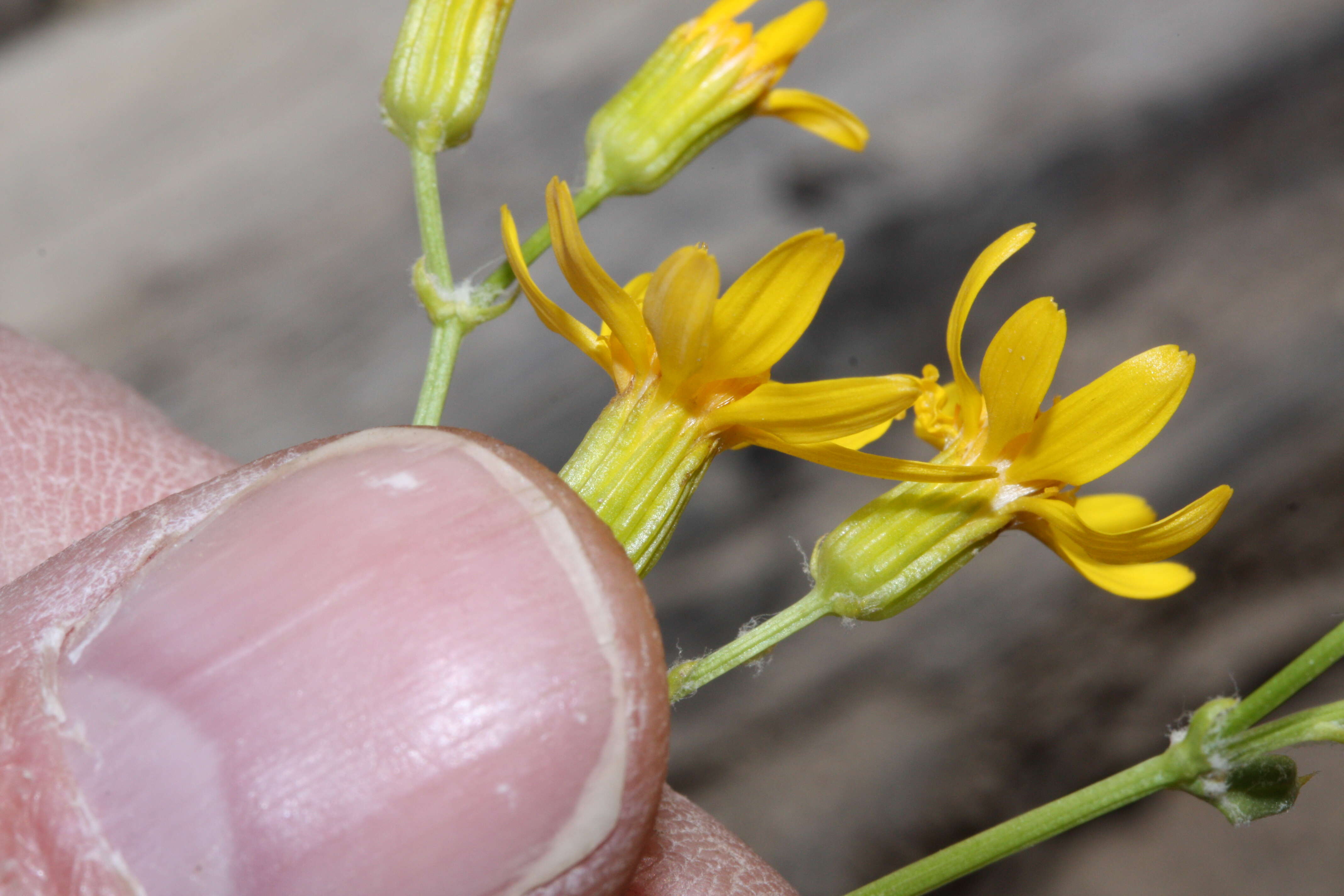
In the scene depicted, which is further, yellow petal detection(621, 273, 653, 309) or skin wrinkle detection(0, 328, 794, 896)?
yellow petal detection(621, 273, 653, 309)

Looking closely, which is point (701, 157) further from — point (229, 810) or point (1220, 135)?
point (229, 810)

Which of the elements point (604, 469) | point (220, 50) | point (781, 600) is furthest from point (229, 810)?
point (220, 50)

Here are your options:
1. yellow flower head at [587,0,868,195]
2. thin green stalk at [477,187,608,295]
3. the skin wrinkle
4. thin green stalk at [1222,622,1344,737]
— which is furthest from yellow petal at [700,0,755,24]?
thin green stalk at [1222,622,1344,737]

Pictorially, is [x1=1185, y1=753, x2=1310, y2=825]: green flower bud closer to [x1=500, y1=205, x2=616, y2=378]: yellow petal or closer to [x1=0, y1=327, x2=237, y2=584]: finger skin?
[x1=500, y1=205, x2=616, y2=378]: yellow petal

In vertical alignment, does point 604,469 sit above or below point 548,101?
below

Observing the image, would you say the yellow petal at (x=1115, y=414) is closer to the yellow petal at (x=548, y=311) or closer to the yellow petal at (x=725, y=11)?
the yellow petal at (x=548, y=311)

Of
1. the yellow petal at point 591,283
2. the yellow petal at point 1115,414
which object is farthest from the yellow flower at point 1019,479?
the yellow petal at point 591,283
